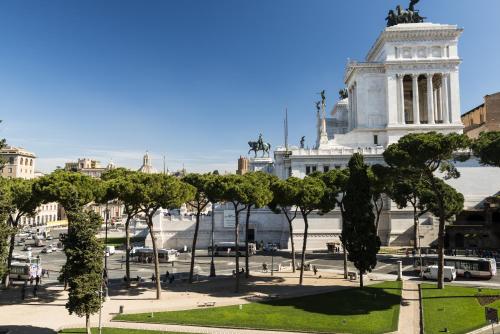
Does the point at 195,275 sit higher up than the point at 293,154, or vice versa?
the point at 293,154

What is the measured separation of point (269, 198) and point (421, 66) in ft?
186

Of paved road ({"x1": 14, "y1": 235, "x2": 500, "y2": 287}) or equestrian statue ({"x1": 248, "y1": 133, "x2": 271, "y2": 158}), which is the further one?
equestrian statue ({"x1": 248, "y1": 133, "x2": 271, "y2": 158})

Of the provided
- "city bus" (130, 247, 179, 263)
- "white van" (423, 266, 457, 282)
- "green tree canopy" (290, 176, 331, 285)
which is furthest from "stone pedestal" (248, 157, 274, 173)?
"white van" (423, 266, 457, 282)

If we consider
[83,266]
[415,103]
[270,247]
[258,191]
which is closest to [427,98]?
[415,103]

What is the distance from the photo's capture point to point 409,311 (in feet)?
104

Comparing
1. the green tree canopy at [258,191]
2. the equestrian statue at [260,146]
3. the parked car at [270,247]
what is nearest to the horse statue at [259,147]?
the equestrian statue at [260,146]

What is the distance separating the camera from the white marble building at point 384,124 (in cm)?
7056

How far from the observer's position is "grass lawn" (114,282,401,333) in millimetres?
27969

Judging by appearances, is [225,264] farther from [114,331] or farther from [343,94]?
[343,94]

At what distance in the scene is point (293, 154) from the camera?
247 ft

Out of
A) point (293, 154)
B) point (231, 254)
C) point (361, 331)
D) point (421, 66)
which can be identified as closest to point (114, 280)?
point (231, 254)

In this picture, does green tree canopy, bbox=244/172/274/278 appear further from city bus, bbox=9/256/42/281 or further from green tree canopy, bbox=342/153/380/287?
city bus, bbox=9/256/42/281

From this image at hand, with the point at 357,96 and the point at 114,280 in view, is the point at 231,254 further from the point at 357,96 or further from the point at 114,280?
the point at 357,96

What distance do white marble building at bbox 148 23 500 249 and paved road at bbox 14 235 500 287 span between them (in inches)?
286
